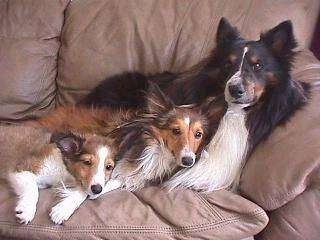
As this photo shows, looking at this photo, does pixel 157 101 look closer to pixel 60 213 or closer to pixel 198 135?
pixel 198 135

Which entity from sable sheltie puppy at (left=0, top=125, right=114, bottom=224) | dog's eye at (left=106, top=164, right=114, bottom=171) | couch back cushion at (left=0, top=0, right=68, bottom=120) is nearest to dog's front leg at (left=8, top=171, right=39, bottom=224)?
sable sheltie puppy at (left=0, top=125, right=114, bottom=224)

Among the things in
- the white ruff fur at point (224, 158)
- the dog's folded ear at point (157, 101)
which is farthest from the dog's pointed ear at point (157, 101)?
the white ruff fur at point (224, 158)

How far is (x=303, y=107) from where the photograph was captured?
1.81m

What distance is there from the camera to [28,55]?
2357 mm

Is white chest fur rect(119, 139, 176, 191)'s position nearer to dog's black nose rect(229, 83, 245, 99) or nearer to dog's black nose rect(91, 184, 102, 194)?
dog's black nose rect(91, 184, 102, 194)

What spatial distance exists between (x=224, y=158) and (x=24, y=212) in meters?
0.72

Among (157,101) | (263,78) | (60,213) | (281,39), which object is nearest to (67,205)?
(60,213)

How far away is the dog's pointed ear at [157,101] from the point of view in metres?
1.91

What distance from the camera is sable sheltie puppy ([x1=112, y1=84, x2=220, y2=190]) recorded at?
184cm

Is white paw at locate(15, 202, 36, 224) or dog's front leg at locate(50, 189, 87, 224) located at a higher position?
dog's front leg at locate(50, 189, 87, 224)

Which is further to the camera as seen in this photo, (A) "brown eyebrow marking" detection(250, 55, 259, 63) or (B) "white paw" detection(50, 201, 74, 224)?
(A) "brown eyebrow marking" detection(250, 55, 259, 63)

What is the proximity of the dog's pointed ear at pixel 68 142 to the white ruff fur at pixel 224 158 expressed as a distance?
14.5 inches

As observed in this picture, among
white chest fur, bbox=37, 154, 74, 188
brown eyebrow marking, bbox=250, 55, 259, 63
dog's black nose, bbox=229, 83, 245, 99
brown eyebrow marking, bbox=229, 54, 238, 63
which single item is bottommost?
white chest fur, bbox=37, 154, 74, 188

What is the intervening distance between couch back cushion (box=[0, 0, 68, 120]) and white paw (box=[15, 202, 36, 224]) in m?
0.79
